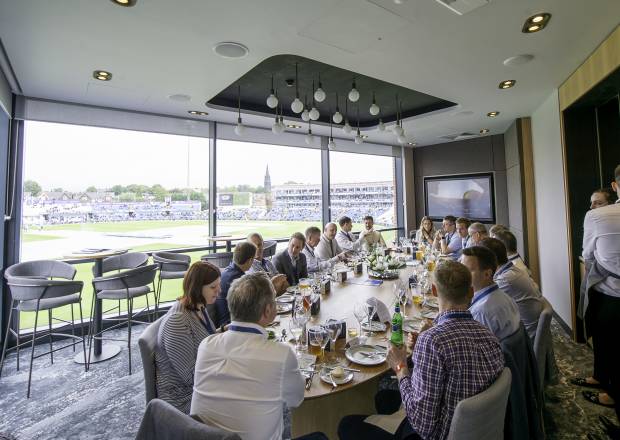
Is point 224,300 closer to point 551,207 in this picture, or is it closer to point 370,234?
point 370,234

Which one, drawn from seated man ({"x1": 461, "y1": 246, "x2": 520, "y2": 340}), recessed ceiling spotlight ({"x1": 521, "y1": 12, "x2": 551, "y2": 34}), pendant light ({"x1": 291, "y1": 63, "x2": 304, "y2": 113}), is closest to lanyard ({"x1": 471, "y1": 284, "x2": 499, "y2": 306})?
seated man ({"x1": 461, "y1": 246, "x2": 520, "y2": 340})

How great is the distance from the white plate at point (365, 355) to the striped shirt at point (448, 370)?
350 mm

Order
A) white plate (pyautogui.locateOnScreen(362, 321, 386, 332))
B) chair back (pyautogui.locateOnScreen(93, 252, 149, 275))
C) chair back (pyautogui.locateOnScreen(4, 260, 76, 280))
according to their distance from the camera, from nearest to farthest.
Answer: white plate (pyautogui.locateOnScreen(362, 321, 386, 332)), chair back (pyautogui.locateOnScreen(4, 260, 76, 280)), chair back (pyautogui.locateOnScreen(93, 252, 149, 275))

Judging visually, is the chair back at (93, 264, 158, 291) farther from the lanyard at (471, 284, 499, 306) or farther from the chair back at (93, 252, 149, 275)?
the lanyard at (471, 284, 499, 306)

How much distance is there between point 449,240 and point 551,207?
58.2 inches

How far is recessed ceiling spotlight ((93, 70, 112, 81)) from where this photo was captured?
321 centimetres

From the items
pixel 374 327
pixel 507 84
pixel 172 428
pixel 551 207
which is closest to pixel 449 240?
pixel 551 207

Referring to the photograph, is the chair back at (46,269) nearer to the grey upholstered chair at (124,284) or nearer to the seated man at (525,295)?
the grey upholstered chair at (124,284)

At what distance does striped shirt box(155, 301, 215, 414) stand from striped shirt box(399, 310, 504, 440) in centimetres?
104

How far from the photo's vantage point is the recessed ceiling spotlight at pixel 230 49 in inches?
107

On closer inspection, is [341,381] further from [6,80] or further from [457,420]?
[6,80]

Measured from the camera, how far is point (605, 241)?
8.31 ft

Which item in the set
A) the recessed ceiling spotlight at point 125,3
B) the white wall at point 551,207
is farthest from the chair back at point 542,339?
the recessed ceiling spotlight at point 125,3

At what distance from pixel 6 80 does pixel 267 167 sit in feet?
12.6
